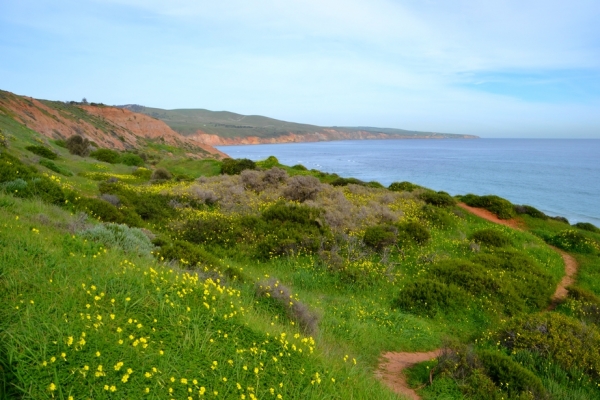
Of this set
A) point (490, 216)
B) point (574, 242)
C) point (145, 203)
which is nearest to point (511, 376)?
point (145, 203)

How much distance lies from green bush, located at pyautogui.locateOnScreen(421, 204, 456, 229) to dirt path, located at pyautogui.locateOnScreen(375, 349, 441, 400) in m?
10.4

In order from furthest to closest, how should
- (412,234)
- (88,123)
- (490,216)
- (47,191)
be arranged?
(88,123) → (490,216) → (412,234) → (47,191)

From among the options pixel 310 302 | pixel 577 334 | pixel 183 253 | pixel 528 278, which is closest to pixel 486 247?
pixel 528 278

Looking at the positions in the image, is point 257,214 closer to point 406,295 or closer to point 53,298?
point 406,295

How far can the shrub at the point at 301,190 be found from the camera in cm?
2020

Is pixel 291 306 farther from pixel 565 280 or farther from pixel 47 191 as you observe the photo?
pixel 565 280

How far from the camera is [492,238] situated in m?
16.9

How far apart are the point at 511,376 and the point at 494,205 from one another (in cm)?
1910

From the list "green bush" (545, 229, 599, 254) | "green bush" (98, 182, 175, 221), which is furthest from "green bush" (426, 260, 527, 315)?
"green bush" (98, 182, 175, 221)

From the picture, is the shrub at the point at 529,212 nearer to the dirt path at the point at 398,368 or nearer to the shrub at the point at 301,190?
the shrub at the point at 301,190

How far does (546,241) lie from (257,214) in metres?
13.6

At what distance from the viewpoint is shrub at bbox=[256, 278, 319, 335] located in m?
7.37

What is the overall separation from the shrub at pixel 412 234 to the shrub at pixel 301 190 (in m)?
5.12

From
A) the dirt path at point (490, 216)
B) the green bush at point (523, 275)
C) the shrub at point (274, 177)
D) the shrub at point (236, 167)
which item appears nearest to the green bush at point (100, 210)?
the shrub at point (274, 177)
